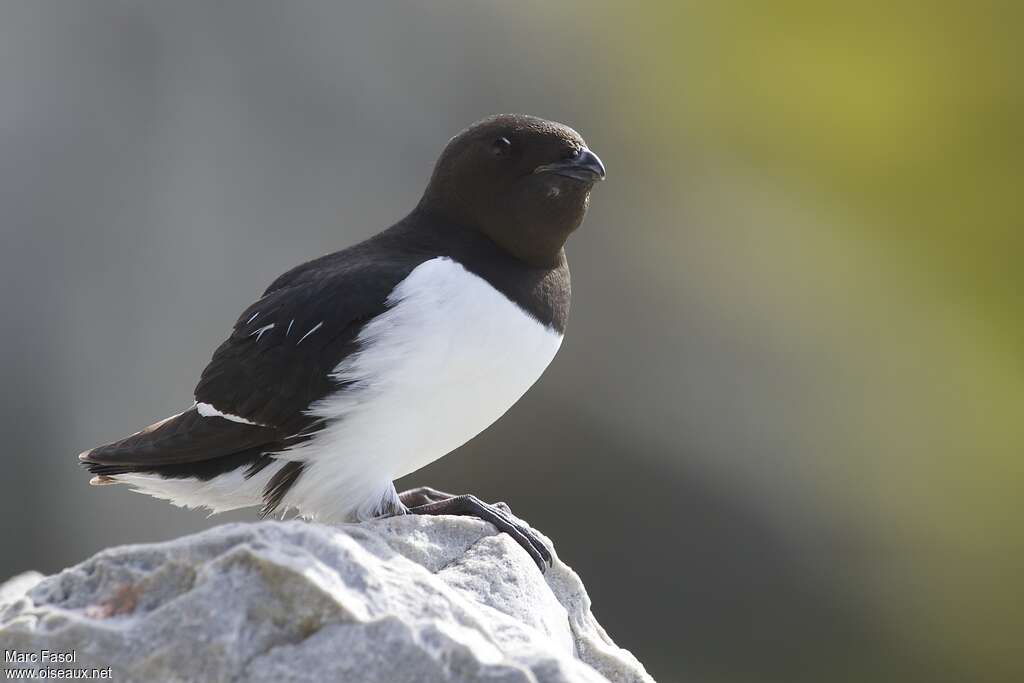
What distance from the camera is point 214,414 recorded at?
4.55m

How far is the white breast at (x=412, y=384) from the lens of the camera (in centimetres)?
430

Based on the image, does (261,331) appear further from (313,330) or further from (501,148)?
(501,148)

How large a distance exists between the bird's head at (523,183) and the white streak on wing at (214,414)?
43.5 inches

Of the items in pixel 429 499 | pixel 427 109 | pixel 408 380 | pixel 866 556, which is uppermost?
pixel 427 109

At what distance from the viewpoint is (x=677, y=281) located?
9852 millimetres

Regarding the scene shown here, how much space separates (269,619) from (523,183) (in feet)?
7.04

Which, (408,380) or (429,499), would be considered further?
(429,499)

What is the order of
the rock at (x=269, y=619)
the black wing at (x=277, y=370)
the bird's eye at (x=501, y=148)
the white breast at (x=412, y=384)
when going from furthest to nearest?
1. the bird's eye at (x=501, y=148)
2. the black wing at (x=277, y=370)
3. the white breast at (x=412, y=384)
4. the rock at (x=269, y=619)

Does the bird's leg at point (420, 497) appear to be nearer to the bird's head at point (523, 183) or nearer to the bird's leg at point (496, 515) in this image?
the bird's leg at point (496, 515)

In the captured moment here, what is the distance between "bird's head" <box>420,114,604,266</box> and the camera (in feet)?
15.1

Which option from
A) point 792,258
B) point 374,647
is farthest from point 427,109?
point 374,647

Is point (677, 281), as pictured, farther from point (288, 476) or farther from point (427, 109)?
point (288, 476)

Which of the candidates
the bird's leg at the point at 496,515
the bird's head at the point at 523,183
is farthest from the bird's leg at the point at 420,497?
the bird's head at the point at 523,183

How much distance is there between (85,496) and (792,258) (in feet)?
19.8
